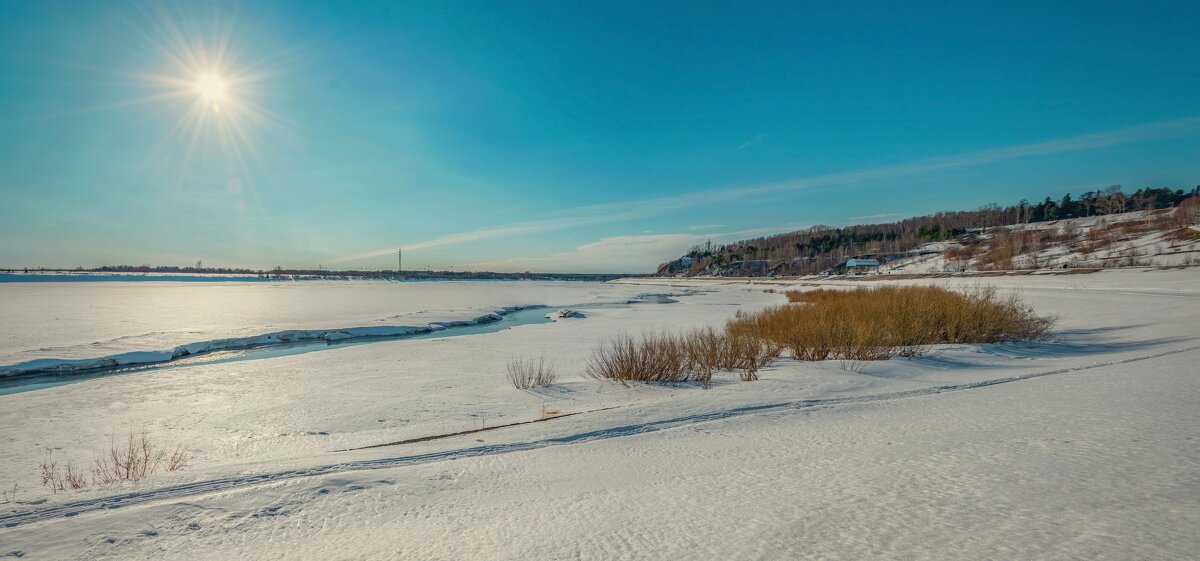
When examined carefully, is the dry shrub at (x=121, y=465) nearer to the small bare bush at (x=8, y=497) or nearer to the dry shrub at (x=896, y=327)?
the small bare bush at (x=8, y=497)

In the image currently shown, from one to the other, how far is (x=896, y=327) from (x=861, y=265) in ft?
305

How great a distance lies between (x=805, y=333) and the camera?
920 centimetres

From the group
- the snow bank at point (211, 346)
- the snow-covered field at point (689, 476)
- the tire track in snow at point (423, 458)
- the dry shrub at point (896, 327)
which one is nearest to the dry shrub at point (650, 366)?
the snow-covered field at point (689, 476)

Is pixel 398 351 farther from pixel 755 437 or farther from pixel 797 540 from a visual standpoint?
pixel 797 540

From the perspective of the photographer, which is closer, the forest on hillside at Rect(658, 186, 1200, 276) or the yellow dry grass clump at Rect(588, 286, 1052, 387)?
the yellow dry grass clump at Rect(588, 286, 1052, 387)

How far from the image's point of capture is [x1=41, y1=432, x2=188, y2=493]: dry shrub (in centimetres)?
380

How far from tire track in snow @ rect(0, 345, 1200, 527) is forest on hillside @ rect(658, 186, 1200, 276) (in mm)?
110076

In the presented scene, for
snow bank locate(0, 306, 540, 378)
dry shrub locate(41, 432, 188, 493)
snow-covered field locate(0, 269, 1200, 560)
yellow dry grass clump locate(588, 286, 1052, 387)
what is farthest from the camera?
snow bank locate(0, 306, 540, 378)

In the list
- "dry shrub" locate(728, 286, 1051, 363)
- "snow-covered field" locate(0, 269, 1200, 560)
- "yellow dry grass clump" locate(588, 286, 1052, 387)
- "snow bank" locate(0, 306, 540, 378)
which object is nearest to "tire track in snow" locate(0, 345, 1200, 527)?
"snow-covered field" locate(0, 269, 1200, 560)

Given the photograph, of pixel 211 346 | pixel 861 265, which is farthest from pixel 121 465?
pixel 861 265

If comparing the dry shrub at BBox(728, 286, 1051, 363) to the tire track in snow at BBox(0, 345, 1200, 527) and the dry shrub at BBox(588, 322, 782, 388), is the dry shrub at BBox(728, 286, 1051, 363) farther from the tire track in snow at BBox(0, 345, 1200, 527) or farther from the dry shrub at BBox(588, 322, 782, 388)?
the tire track in snow at BBox(0, 345, 1200, 527)

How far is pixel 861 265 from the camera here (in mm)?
91312

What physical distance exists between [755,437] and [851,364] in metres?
4.33

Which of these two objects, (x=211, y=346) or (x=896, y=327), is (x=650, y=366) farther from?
(x=211, y=346)
